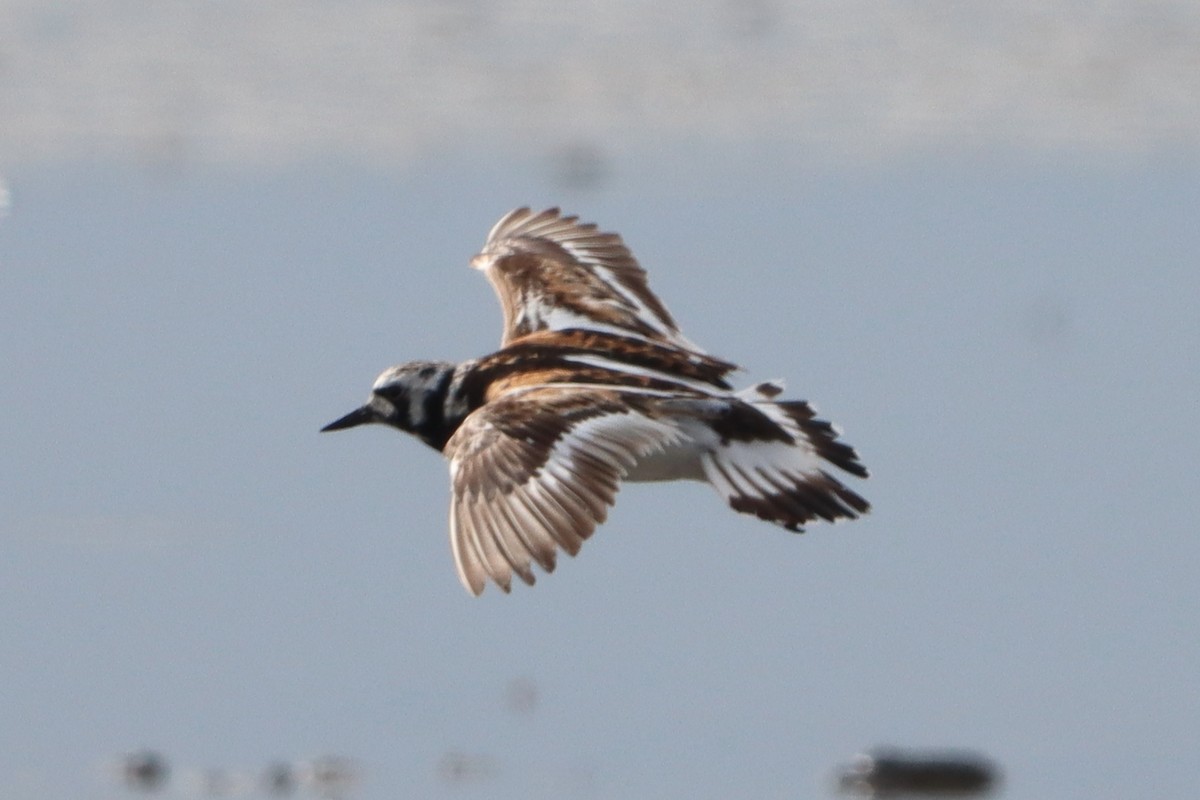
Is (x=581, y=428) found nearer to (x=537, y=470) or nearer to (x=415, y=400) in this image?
(x=537, y=470)

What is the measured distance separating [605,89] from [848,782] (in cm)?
413

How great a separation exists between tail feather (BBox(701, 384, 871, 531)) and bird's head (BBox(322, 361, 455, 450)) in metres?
0.61

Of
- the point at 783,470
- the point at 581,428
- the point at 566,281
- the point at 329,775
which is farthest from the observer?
the point at 566,281

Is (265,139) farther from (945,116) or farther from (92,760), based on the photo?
(92,760)

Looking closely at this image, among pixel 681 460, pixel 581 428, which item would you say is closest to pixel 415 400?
pixel 681 460

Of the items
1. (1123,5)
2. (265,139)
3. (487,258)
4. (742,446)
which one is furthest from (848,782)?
(1123,5)

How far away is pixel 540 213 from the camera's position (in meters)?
6.57

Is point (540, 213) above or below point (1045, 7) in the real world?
below

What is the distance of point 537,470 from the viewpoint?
15.4ft

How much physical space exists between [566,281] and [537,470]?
140 cm

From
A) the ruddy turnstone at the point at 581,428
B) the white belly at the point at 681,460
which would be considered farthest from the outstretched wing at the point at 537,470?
the white belly at the point at 681,460

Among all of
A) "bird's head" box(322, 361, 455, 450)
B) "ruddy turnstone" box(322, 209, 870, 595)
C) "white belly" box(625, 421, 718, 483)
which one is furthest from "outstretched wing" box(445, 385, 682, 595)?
"bird's head" box(322, 361, 455, 450)

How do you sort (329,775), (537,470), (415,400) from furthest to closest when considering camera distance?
(329,775), (415,400), (537,470)

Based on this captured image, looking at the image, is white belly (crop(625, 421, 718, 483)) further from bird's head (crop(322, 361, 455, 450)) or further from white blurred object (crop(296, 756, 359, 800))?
white blurred object (crop(296, 756, 359, 800))
